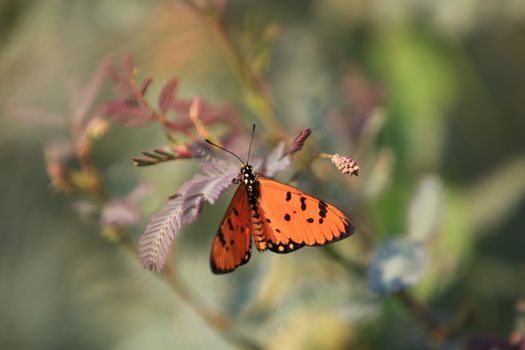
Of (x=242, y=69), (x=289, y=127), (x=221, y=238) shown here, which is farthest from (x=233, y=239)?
(x=289, y=127)

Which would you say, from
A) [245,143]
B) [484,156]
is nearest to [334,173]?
[245,143]

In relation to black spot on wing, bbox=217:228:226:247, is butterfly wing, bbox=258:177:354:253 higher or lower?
higher

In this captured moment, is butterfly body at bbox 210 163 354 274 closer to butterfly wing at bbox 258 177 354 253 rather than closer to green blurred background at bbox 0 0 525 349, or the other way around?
butterfly wing at bbox 258 177 354 253

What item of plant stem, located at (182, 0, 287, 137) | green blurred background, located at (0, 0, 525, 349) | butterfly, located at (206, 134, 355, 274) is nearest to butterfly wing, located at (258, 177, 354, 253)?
butterfly, located at (206, 134, 355, 274)

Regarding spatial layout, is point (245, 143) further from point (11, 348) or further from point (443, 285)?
point (11, 348)

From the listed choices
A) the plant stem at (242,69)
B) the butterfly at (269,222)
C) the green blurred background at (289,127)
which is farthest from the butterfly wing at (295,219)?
the green blurred background at (289,127)

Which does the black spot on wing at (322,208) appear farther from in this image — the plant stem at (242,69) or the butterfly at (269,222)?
the plant stem at (242,69)
